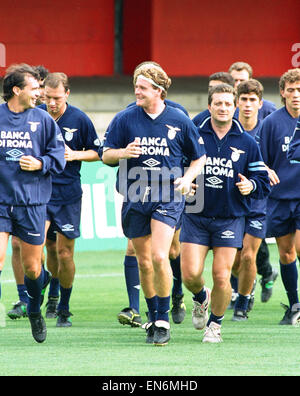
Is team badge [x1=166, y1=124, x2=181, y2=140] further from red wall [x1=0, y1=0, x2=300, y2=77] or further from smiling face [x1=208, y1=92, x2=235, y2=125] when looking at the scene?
red wall [x1=0, y1=0, x2=300, y2=77]

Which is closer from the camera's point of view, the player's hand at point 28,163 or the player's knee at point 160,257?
the player's hand at point 28,163

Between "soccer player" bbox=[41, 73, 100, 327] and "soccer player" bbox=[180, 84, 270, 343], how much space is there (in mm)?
1567

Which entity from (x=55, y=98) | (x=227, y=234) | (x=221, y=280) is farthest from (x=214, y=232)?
(x=55, y=98)

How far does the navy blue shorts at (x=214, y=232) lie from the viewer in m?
8.52

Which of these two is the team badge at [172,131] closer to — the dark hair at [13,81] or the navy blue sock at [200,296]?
the dark hair at [13,81]

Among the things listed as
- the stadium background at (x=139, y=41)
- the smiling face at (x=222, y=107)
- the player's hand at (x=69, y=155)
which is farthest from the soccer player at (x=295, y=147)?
the stadium background at (x=139, y=41)

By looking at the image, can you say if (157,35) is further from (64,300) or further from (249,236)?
(64,300)

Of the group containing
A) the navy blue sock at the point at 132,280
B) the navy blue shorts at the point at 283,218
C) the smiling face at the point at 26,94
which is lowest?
the navy blue sock at the point at 132,280

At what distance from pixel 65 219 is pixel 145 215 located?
166 centimetres

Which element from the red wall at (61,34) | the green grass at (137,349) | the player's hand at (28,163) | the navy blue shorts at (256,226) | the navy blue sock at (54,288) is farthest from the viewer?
the red wall at (61,34)

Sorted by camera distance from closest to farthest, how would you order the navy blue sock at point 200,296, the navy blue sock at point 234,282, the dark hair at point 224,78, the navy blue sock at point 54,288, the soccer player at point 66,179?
the navy blue sock at point 200,296, the soccer player at point 66,179, the navy blue sock at point 54,288, the dark hair at point 224,78, the navy blue sock at point 234,282

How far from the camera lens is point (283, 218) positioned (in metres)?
9.67

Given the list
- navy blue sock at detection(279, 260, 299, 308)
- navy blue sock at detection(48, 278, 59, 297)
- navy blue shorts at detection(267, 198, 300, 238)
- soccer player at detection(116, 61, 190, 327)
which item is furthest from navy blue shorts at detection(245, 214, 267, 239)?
navy blue sock at detection(48, 278, 59, 297)

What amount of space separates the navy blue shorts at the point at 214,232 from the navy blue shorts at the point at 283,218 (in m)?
1.10
